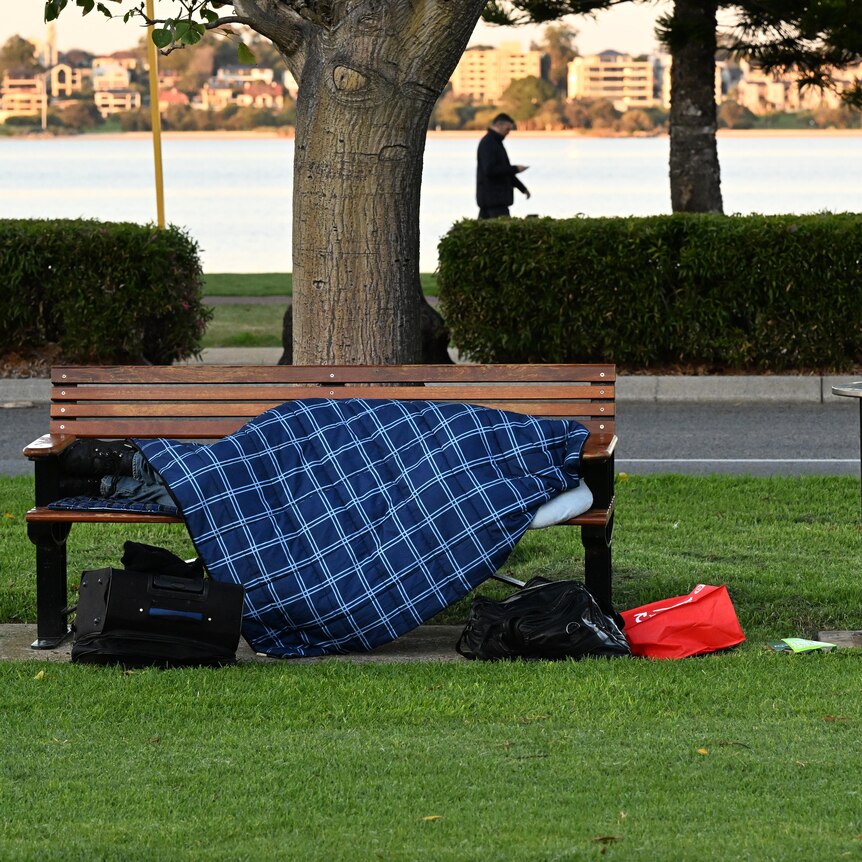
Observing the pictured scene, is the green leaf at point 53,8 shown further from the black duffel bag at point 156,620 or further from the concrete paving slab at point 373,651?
the black duffel bag at point 156,620

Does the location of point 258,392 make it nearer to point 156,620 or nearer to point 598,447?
point 156,620

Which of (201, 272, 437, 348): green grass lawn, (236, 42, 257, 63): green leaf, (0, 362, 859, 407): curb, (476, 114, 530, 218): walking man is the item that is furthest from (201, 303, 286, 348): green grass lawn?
(236, 42, 257, 63): green leaf

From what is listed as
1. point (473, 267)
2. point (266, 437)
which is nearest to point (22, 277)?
point (473, 267)

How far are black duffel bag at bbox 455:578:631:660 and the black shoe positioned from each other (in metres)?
1.33

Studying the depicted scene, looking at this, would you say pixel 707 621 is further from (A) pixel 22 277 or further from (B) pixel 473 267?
(A) pixel 22 277

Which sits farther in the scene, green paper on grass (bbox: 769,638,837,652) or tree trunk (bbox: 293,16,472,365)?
tree trunk (bbox: 293,16,472,365)

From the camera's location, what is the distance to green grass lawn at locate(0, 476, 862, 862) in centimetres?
346

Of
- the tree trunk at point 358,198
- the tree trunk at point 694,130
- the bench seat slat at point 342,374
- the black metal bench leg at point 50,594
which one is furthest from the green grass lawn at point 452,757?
the tree trunk at point 694,130

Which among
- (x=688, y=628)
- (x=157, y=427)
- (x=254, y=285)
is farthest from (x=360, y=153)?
(x=254, y=285)

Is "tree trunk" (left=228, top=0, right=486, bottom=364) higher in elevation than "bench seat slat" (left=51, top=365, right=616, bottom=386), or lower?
higher

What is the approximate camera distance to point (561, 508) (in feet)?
17.6

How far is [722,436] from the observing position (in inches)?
415

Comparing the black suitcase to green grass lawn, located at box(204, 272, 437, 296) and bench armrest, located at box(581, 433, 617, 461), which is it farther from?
green grass lawn, located at box(204, 272, 437, 296)

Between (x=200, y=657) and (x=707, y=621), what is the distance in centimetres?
168
